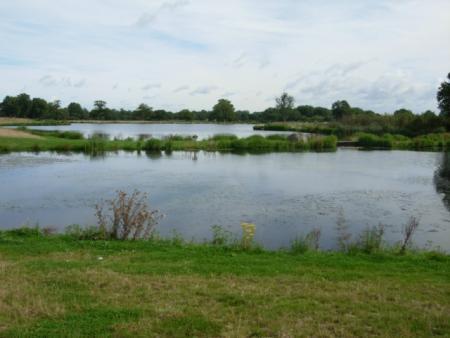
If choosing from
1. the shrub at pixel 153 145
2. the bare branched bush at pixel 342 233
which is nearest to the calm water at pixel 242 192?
the bare branched bush at pixel 342 233

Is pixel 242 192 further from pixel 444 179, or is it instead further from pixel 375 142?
pixel 375 142

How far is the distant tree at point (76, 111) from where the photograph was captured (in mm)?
147375

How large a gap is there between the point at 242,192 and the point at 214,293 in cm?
1394

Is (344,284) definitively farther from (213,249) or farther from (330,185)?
(330,185)

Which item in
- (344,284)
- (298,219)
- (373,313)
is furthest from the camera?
(298,219)

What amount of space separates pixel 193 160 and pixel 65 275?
27.7 m

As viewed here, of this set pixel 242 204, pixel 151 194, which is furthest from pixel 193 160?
pixel 242 204

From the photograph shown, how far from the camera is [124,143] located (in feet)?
142

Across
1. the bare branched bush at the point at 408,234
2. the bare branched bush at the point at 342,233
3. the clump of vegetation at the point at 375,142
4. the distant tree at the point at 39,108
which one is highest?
the distant tree at the point at 39,108

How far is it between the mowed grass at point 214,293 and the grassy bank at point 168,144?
109ft

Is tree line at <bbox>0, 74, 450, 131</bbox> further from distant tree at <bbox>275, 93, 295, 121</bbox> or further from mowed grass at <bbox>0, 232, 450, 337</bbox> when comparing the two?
mowed grass at <bbox>0, 232, 450, 337</bbox>

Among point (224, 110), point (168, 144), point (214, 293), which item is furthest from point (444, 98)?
point (224, 110)

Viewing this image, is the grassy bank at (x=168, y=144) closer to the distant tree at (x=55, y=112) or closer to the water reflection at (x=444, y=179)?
the water reflection at (x=444, y=179)

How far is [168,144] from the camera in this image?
43.4 meters
